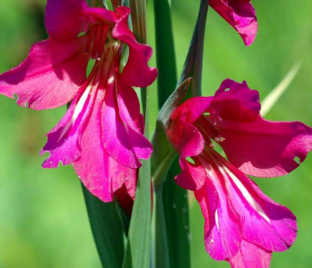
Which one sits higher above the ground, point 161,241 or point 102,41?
point 102,41

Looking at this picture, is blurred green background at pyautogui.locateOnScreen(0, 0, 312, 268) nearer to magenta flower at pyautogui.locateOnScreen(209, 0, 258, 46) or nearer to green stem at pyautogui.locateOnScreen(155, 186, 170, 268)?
green stem at pyautogui.locateOnScreen(155, 186, 170, 268)

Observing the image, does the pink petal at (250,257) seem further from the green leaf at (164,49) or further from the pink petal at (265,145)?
the green leaf at (164,49)

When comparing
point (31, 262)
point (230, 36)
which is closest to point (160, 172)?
point (31, 262)

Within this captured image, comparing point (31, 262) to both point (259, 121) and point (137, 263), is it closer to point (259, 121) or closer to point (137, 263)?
point (137, 263)

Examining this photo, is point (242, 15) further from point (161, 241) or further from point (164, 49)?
point (161, 241)

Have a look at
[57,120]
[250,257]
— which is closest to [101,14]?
[250,257]

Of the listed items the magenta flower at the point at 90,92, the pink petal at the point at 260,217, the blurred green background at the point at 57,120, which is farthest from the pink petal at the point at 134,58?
the blurred green background at the point at 57,120
